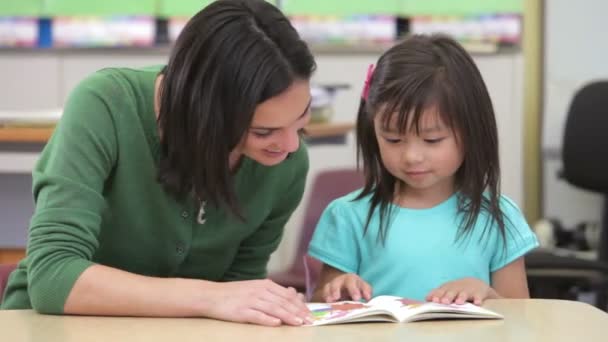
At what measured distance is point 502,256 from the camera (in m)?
1.85

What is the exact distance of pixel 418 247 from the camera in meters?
1.86

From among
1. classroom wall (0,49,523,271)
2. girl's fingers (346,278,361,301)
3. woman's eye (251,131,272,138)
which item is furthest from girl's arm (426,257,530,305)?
classroom wall (0,49,523,271)

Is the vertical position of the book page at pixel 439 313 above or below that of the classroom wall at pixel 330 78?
above

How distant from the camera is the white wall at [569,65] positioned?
473cm

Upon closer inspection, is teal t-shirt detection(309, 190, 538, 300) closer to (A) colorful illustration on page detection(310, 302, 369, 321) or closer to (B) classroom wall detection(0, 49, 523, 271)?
(A) colorful illustration on page detection(310, 302, 369, 321)

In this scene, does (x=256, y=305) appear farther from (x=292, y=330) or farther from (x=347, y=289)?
(x=347, y=289)

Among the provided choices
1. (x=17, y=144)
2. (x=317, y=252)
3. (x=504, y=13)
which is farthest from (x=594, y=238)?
(x=317, y=252)

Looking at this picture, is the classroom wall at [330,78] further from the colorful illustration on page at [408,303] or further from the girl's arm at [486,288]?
the colorful illustration on page at [408,303]

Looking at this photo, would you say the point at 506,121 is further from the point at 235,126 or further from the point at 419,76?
the point at 235,126

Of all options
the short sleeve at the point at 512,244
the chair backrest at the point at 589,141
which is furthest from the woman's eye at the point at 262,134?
the chair backrest at the point at 589,141

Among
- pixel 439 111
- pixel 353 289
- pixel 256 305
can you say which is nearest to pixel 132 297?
pixel 256 305

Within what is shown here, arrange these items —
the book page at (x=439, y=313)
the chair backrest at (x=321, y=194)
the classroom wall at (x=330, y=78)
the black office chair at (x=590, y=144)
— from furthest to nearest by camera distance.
→ the classroom wall at (x=330, y=78) → the black office chair at (x=590, y=144) → the chair backrest at (x=321, y=194) → the book page at (x=439, y=313)

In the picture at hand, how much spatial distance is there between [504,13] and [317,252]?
305 centimetres

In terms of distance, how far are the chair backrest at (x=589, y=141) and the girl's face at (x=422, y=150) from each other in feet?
6.62
